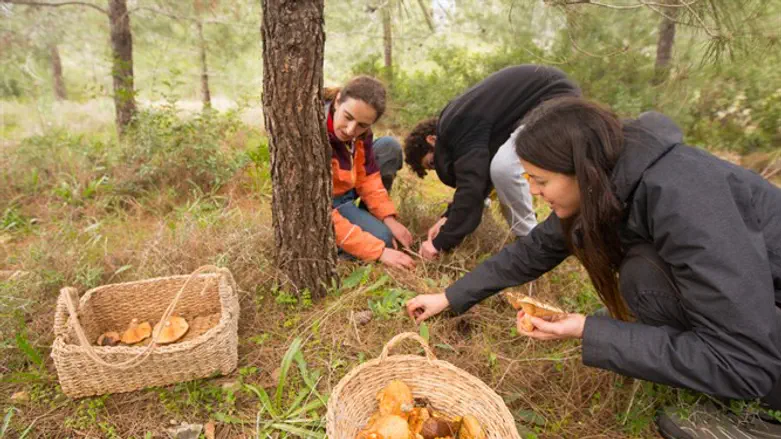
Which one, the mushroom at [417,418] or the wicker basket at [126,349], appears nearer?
the mushroom at [417,418]

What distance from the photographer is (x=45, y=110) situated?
5160mm

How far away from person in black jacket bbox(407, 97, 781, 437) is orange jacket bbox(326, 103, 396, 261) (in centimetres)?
120

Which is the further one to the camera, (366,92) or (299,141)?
(366,92)

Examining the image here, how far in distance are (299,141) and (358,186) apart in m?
1.08

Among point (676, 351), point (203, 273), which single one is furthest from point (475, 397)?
point (203, 273)

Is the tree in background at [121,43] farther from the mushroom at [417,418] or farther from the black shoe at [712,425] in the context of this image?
the black shoe at [712,425]

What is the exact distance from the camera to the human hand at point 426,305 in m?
1.96

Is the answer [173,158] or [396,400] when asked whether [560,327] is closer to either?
[396,400]

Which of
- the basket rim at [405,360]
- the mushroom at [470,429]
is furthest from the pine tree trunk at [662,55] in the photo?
the mushroom at [470,429]

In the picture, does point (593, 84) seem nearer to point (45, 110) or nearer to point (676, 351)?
point (676, 351)

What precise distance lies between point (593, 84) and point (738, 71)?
1.47 metres

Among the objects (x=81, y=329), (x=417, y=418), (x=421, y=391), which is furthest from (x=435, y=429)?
(x=81, y=329)

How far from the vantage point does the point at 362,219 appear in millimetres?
2898

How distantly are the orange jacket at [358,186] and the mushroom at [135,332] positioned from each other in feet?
3.44
